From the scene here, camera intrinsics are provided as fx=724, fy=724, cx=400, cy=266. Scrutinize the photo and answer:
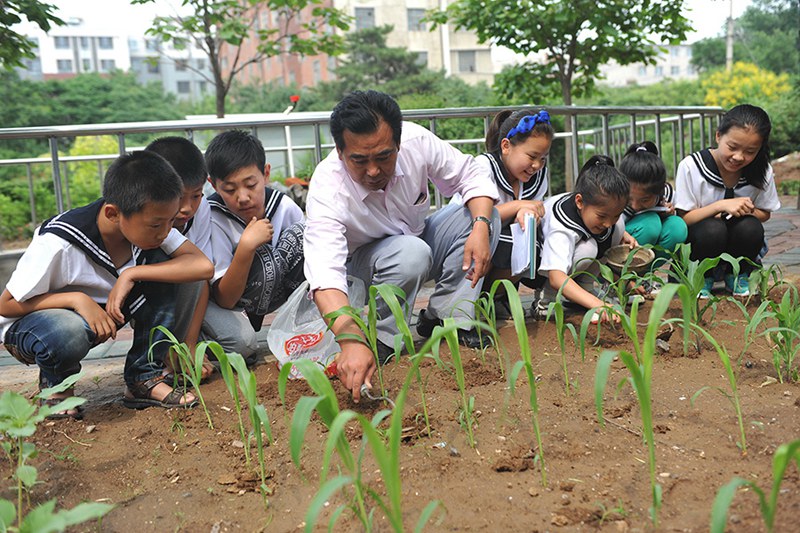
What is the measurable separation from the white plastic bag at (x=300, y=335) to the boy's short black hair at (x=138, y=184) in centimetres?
69

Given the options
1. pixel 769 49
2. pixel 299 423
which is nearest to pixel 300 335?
pixel 299 423

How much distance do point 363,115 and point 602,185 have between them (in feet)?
3.89

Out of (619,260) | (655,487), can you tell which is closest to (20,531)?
(655,487)

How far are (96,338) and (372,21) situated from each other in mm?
41753

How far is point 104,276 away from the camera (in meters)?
2.71

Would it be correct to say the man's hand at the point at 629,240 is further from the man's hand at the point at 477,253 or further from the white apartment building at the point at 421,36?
the white apartment building at the point at 421,36

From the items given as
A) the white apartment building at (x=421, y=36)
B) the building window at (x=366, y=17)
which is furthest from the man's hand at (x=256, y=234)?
the building window at (x=366, y=17)

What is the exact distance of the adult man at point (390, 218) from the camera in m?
2.63

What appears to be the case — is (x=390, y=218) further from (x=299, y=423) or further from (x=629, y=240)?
(x=299, y=423)

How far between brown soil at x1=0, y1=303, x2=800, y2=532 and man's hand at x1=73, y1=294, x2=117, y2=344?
0.31 m

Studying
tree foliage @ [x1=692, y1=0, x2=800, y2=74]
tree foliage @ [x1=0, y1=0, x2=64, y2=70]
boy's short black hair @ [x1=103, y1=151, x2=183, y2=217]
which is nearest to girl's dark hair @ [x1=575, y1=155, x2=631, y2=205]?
boy's short black hair @ [x1=103, y1=151, x2=183, y2=217]

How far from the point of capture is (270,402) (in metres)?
2.57

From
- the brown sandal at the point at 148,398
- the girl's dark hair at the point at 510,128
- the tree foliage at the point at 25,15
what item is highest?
the tree foliage at the point at 25,15

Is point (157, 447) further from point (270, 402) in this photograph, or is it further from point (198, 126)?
point (198, 126)
